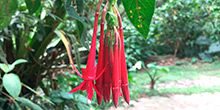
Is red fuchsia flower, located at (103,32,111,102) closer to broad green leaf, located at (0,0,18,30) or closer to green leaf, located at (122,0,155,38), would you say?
green leaf, located at (122,0,155,38)

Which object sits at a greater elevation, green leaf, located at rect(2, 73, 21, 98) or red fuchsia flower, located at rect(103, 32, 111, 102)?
red fuchsia flower, located at rect(103, 32, 111, 102)

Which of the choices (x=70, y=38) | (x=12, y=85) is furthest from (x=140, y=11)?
(x=70, y=38)

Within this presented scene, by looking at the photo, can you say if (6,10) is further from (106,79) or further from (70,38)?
(70,38)

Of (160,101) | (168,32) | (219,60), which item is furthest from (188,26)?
(160,101)

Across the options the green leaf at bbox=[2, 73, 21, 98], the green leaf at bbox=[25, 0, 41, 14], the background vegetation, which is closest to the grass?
the background vegetation

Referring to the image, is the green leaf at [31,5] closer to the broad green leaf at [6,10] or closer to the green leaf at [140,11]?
the broad green leaf at [6,10]

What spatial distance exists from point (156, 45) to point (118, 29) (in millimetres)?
3683

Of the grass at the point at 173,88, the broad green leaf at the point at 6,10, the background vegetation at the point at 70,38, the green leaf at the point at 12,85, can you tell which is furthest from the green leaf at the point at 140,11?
the grass at the point at 173,88

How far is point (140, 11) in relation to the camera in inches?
11.4

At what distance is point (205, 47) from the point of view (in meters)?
3.49

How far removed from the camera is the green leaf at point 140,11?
28 cm

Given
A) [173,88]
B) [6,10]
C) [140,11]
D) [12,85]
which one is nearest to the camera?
[140,11]

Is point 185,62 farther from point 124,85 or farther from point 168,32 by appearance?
point 124,85

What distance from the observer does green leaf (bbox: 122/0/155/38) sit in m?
0.28
